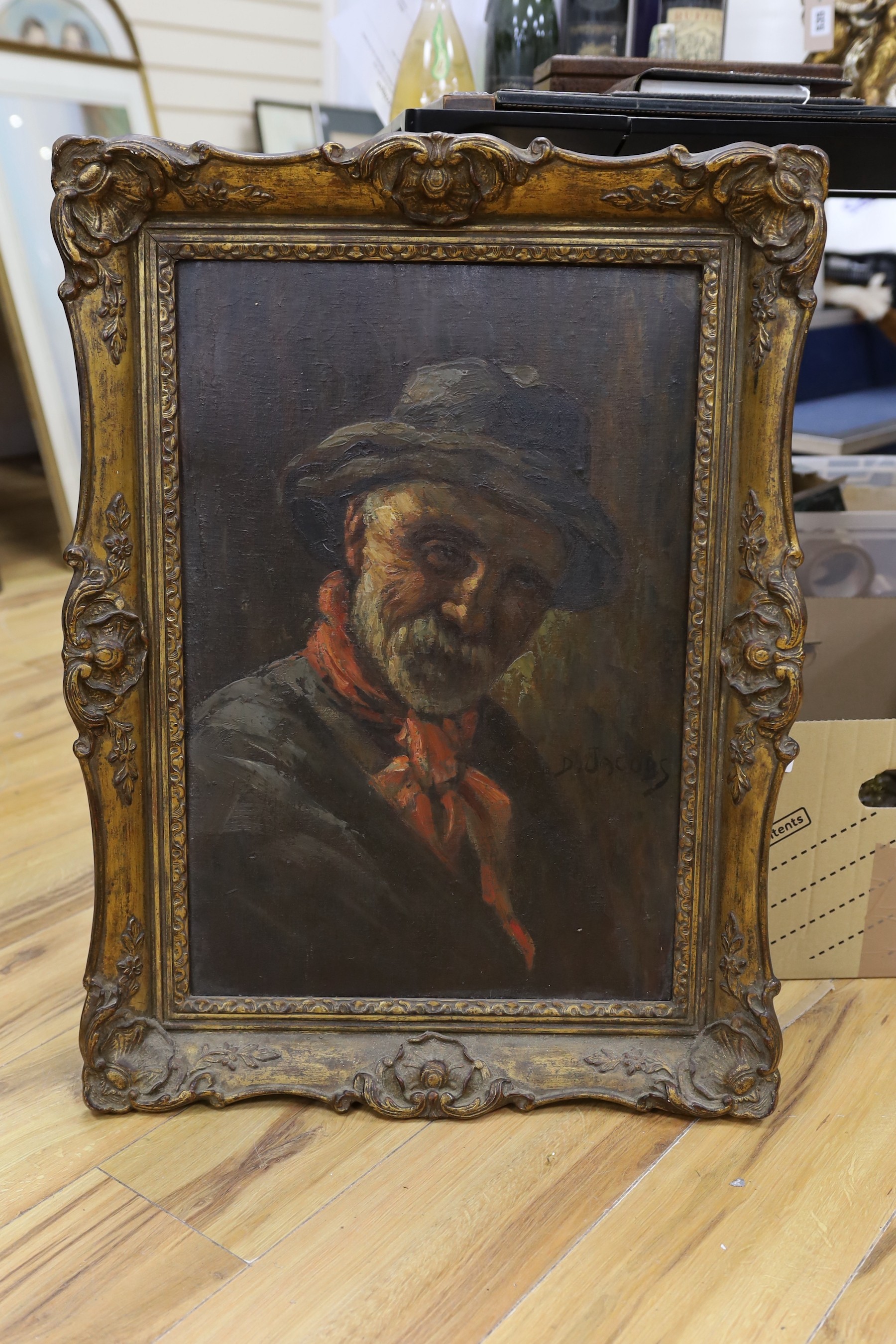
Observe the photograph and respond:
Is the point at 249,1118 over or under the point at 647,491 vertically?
under

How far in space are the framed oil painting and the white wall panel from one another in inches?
97.2

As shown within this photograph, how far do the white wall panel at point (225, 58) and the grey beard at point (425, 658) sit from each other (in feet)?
8.45

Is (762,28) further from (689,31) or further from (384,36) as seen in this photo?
(384,36)

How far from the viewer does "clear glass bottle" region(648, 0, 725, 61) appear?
49.2 inches

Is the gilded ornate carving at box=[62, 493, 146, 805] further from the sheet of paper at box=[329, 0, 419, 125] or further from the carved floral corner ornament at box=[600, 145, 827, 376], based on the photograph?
the sheet of paper at box=[329, 0, 419, 125]

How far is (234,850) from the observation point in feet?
3.43

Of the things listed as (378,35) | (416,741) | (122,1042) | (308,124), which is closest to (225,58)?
(308,124)

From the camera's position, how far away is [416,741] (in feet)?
3.38

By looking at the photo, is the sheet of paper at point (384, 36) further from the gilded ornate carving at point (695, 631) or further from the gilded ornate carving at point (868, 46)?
the gilded ornate carving at point (695, 631)

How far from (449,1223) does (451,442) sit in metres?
0.68

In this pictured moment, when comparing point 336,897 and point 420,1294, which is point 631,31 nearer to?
point 336,897

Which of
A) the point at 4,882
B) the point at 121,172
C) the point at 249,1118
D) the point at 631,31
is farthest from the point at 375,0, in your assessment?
the point at 249,1118
